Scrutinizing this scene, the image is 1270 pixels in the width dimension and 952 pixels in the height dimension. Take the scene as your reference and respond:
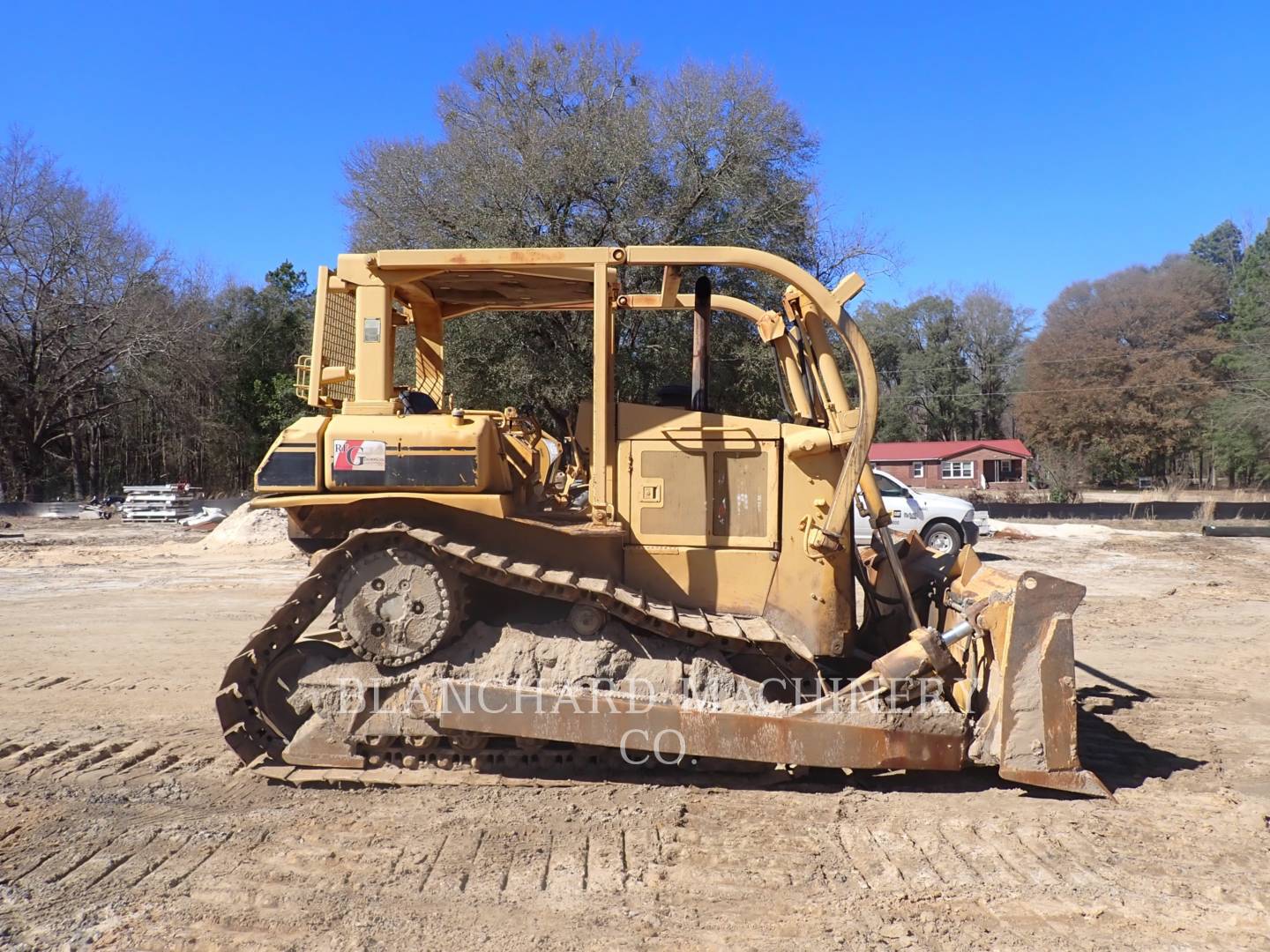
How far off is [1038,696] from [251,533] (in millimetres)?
15565

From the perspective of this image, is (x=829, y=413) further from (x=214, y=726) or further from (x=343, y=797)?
(x=214, y=726)

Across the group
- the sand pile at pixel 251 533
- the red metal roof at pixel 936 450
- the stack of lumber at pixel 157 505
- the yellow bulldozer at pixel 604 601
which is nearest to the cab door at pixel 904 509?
the yellow bulldozer at pixel 604 601

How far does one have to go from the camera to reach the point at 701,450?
200 inches

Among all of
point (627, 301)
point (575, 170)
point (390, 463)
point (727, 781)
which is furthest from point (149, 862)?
point (575, 170)

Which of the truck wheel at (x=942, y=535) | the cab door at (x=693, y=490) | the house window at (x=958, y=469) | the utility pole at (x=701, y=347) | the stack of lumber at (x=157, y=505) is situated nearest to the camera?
the cab door at (x=693, y=490)

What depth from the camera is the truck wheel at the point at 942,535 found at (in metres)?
16.1

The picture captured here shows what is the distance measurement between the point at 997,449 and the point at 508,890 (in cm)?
5015

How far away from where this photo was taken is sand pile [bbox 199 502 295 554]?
54.8 feet

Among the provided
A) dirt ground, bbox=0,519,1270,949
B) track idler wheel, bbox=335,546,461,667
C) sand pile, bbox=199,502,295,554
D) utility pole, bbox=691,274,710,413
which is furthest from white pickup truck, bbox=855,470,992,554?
track idler wheel, bbox=335,546,461,667

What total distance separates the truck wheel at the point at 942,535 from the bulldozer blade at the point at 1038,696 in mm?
11829

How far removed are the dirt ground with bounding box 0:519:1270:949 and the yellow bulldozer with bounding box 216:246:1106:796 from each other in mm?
271

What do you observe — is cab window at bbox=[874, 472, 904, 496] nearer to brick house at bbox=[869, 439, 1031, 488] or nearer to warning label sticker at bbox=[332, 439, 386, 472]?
warning label sticker at bbox=[332, 439, 386, 472]

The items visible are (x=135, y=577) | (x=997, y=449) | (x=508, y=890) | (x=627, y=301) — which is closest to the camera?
(x=508, y=890)

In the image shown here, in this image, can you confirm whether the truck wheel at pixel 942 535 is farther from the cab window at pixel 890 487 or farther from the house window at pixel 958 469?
the house window at pixel 958 469
